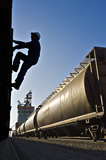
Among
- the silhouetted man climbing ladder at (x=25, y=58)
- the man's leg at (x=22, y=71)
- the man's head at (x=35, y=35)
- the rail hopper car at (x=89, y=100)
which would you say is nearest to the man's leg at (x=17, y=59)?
the silhouetted man climbing ladder at (x=25, y=58)

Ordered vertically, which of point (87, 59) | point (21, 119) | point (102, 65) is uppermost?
point (87, 59)

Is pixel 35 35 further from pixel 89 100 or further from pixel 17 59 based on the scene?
pixel 89 100

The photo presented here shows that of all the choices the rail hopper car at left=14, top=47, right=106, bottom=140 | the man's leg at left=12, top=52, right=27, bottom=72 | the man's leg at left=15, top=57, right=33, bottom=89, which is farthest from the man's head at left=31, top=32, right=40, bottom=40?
the rail hopper car at left=14, top=47, right=106, bottom=140

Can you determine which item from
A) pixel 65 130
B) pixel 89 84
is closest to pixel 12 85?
pixel 89 84

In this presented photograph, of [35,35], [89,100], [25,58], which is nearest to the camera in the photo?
Result: [25,58]

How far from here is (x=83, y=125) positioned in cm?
700

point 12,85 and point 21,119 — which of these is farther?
point 21,119

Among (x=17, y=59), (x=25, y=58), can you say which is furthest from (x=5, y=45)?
(x=25, y=58)

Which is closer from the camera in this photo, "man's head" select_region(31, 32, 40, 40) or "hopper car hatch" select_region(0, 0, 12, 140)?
"hopper car hatch" select_region(0, 0, 12, 140)

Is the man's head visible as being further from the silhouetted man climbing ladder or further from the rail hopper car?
the rail hopper car

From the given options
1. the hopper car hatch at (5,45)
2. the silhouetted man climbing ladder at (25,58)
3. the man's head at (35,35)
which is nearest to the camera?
the hopper car hatch at (5,45)

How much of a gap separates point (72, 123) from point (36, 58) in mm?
5068

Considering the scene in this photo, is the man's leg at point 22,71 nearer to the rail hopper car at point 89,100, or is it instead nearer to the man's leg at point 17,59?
the man's leg at point 17,59

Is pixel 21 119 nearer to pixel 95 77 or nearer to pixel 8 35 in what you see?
pixel 95 77
